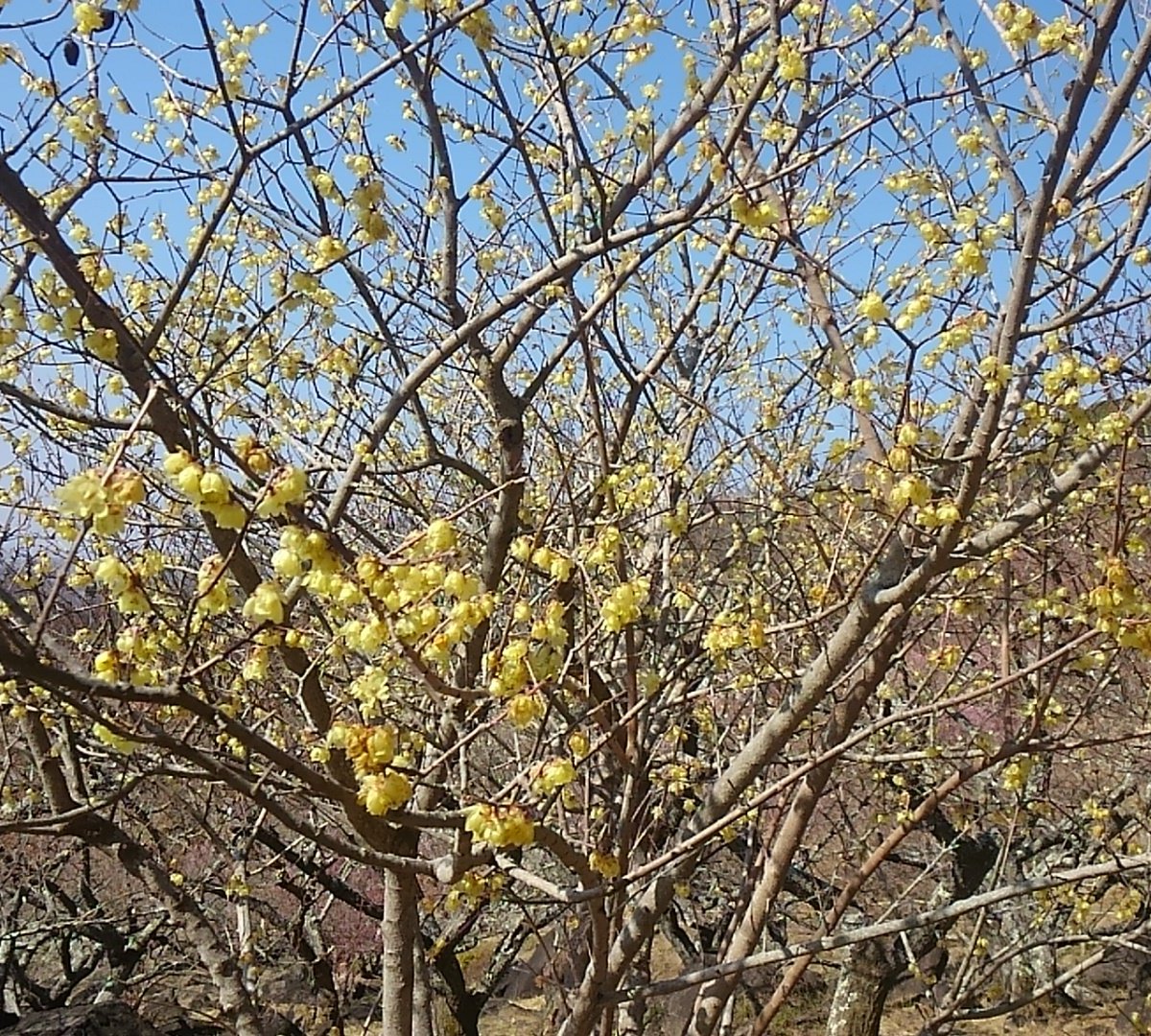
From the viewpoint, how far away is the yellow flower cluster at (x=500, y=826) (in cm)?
193

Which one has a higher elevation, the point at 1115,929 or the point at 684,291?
the point at 684,291

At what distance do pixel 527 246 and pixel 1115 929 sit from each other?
4.11 meters

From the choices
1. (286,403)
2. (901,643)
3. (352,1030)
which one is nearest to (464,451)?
(286,403)

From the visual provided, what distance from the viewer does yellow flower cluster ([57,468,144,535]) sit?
1.47 metres

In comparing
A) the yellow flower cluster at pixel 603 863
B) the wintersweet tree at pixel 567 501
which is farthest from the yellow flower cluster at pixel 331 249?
the yellow flower cluster at pixel 603 863

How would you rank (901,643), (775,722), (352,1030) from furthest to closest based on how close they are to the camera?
(352,1030) → (901,643) → (775,722)

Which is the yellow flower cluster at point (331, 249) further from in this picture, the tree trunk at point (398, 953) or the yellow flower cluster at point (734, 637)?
the tree trunk at point (398, 953)

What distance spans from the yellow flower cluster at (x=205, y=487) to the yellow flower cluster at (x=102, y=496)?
0.06 meters

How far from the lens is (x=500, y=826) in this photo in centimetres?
193

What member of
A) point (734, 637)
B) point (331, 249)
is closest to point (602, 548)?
point (734, 637)

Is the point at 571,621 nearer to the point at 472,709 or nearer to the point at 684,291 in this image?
the point at 472,709

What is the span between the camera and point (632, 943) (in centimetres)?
334

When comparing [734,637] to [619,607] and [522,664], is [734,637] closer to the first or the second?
[619,607]

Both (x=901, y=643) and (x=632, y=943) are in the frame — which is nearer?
(x=632, y=943)
